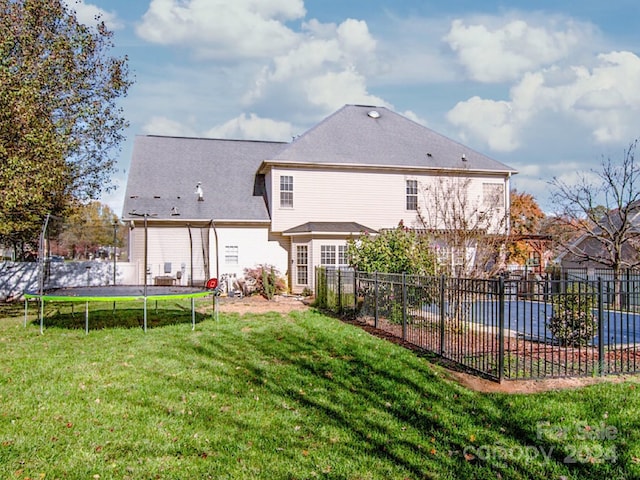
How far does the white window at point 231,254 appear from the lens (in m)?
21.7

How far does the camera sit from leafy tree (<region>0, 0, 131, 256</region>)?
37.8 ft

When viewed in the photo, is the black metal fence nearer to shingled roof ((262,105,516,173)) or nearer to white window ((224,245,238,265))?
white window ((224,245,238,265))

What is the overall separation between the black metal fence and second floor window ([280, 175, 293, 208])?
29.1ft

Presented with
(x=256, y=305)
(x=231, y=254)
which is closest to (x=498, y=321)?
(x=256, y=305)

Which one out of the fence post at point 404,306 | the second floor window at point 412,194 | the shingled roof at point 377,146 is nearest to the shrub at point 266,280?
the shingled roof at point 377,146

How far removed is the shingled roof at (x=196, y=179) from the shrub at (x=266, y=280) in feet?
8.21

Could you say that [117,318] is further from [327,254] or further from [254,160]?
[254,160]

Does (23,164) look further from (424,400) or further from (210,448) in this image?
(424,400)

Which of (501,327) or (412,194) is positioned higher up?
(412,194)

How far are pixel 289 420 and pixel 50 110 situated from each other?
1225 cm

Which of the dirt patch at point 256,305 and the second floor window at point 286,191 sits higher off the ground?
the second floor window at point 286,191

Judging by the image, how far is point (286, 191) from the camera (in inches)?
855

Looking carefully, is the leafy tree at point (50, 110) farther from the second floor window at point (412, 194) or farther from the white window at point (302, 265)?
the second floor window at point (412, 194)

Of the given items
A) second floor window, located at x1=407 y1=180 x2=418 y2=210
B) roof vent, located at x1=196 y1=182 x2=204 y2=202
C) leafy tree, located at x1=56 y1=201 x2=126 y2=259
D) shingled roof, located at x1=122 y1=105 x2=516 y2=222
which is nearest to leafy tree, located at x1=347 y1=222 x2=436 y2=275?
leafy tree, located at x1=56 y1=201 x2=126 y2=259
